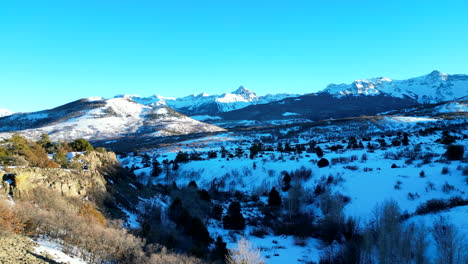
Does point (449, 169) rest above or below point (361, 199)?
above

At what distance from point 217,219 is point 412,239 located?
625 inches

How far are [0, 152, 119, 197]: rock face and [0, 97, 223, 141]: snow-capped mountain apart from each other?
108m

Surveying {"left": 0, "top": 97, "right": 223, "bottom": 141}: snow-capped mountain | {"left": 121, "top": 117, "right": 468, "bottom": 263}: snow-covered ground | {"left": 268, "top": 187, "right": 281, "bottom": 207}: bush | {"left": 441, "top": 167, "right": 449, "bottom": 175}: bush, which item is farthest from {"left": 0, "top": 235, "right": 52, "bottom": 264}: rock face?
{"left": 0, "top": 97, "right": 223, "bottom": 141}: snow-capped mountain

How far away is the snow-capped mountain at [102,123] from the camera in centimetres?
12925

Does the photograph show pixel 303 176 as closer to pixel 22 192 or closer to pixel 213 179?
pixel 213 179

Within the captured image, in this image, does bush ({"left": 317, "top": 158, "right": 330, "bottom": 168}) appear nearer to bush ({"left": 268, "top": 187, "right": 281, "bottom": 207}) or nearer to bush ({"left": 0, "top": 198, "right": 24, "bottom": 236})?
bush ({"left": 268, "top": 187, "right": 281, "bottom": 207})

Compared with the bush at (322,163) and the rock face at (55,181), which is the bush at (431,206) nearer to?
the bush at (322,163)

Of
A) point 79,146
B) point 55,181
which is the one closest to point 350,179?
point 55,181

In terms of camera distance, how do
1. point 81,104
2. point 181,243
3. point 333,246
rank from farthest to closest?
point 81,104 < point 333,246 < point 181,243

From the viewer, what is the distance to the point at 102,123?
152500 millimetres

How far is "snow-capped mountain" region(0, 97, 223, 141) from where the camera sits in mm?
129250

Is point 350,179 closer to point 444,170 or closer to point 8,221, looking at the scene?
point 444,170

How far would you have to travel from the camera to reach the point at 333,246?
20859 millimetres

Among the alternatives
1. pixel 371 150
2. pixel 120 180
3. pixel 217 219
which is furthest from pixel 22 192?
pixel 371 150
